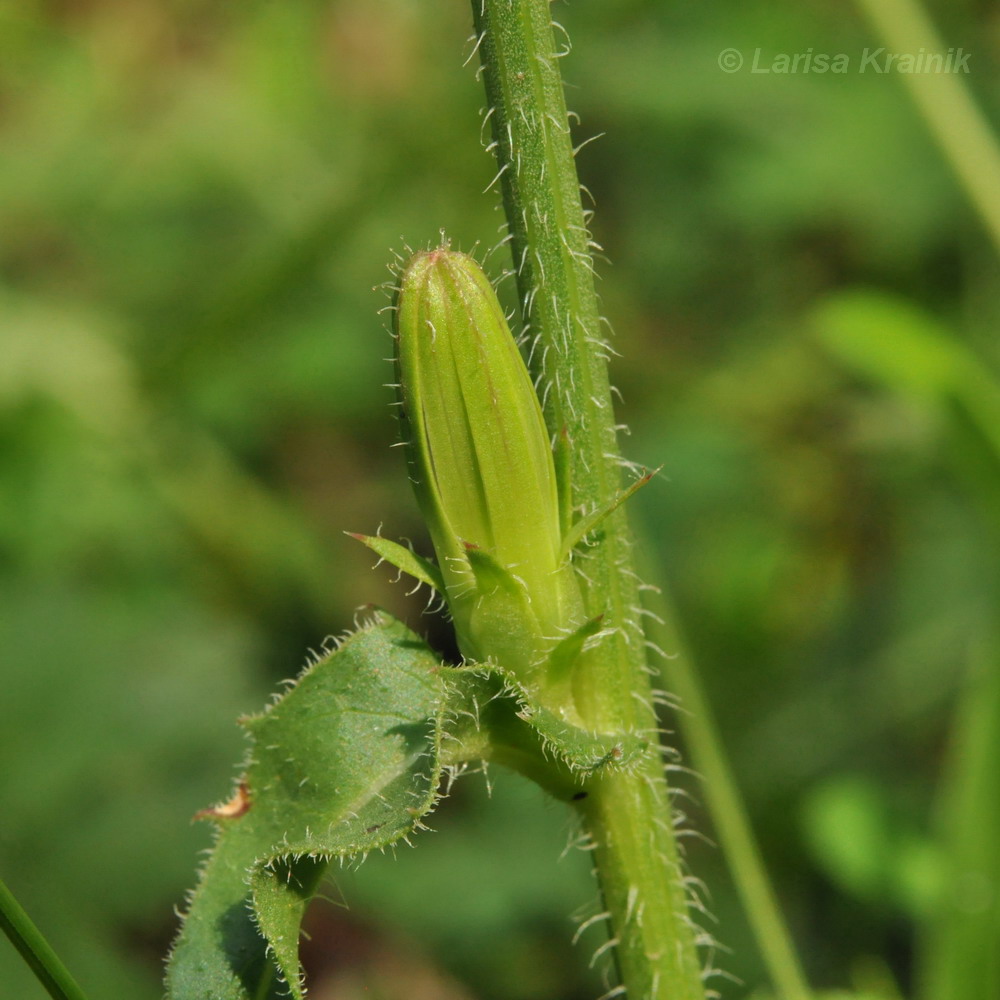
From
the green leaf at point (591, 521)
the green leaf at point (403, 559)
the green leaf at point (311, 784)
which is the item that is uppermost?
the green leaf at point (403, 559)

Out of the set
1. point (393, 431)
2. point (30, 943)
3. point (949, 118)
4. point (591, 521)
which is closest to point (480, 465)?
point (591, 521)

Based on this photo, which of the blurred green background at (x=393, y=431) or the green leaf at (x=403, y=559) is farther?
the blurred green background at (x=393, y=431)

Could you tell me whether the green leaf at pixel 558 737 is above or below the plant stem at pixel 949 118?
below

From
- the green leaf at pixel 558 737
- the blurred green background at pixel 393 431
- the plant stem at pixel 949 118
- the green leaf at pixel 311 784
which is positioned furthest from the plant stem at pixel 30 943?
the plant stem at pixel 949 118

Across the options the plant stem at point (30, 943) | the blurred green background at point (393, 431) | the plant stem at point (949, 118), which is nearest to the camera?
the plant stem at point (30, 943)

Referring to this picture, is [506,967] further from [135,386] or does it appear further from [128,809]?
[135,386]

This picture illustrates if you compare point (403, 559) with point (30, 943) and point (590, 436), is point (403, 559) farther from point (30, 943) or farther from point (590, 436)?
point (30, 943)

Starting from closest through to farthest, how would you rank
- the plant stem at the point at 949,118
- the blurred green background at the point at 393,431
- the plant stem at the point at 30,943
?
the plant stem at the point at 30,943, the plant stem at the point at 949,118, the blurred green background at the point at 393,431

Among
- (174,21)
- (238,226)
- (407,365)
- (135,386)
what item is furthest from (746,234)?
(407,365)

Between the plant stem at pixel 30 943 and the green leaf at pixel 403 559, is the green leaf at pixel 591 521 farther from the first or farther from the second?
the plant stem at pixel 30 943
